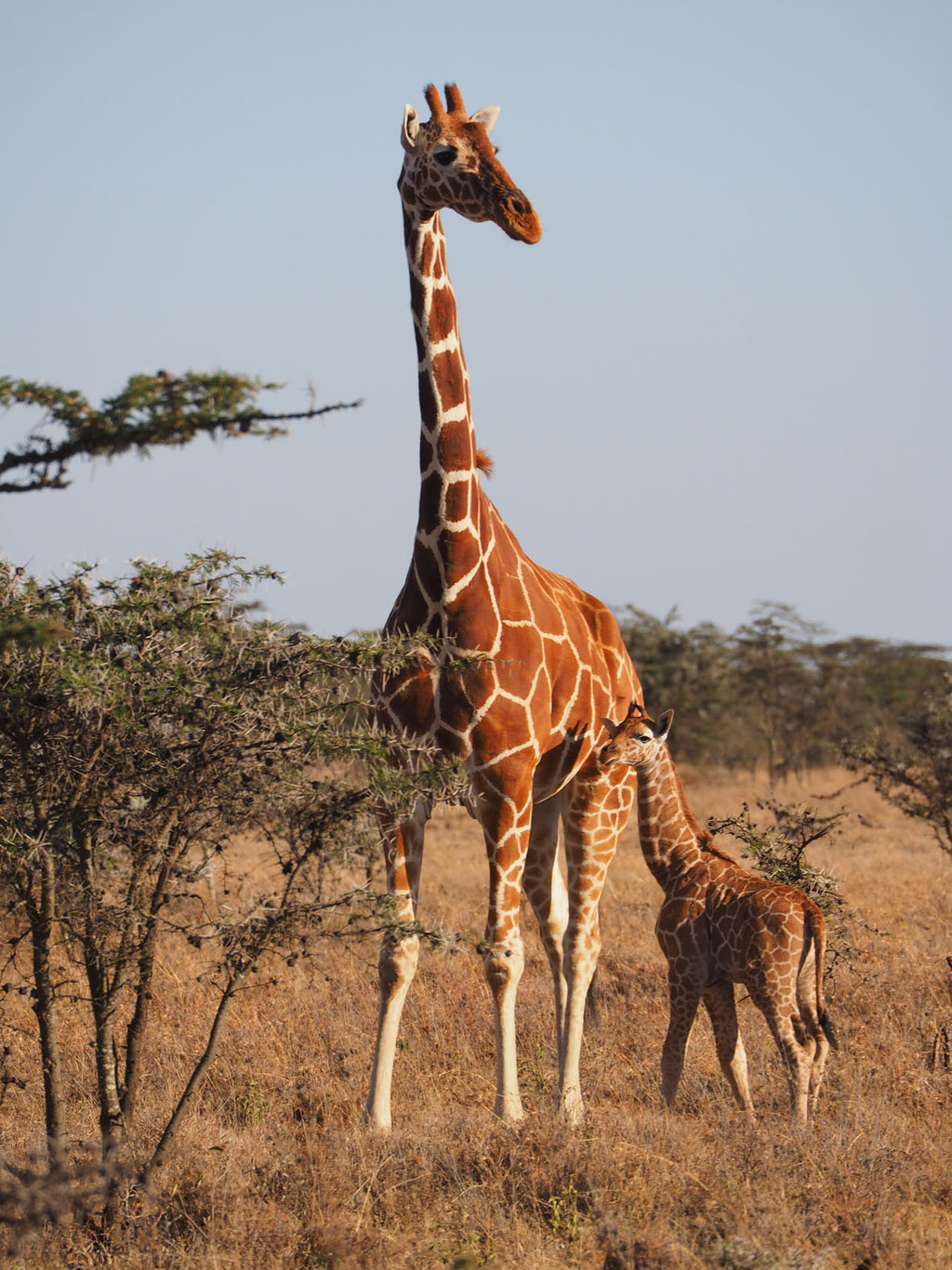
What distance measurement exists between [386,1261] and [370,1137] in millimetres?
1268

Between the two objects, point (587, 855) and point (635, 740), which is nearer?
point (635, 740)

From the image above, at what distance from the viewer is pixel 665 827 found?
772 cm

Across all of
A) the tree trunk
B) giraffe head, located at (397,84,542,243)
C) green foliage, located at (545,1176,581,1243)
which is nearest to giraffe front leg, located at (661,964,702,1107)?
green foliage, located at (545,1176,581,1243)

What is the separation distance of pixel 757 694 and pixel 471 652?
75.5 feet

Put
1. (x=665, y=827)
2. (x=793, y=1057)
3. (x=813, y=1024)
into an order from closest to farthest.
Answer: (x=793, y=1057) → (x=813, y=1024) → (x=665, y=827)

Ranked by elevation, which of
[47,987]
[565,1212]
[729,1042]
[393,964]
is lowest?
[565,1212]

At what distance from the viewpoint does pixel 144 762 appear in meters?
5.00

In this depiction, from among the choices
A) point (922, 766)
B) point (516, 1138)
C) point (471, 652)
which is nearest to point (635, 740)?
point (471, 652)

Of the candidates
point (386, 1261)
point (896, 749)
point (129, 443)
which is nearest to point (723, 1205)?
point (386, 1261)

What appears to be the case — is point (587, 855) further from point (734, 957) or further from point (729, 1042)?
point (729, 1042)

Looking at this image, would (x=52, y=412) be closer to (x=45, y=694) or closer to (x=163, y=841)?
(x=45, y=694)

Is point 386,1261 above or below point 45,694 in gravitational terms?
below

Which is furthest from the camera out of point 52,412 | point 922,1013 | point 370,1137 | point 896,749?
point 896,749

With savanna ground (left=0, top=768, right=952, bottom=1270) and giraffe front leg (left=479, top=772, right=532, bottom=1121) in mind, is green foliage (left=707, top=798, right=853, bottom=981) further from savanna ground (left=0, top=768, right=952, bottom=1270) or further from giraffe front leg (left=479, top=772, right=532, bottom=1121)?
giraffe front leg (left=479, top=772, right=532, bottom=1121)
